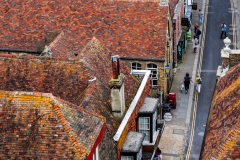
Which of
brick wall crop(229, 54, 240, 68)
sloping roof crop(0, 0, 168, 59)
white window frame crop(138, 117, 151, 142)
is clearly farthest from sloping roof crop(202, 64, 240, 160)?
sloping roof crop(0, 0, 168, 59)

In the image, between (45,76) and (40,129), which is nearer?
(40,129)

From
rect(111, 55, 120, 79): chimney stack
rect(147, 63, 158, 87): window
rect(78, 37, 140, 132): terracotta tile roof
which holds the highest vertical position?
rect(111, 55, 120, 79): chimney stack

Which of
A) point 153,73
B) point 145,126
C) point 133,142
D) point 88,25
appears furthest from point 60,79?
point 88,25

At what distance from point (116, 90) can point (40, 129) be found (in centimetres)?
934

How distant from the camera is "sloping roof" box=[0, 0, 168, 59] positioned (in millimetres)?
51062

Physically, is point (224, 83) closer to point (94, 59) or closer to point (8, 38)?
point (94, 59)

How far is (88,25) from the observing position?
52.9 meters

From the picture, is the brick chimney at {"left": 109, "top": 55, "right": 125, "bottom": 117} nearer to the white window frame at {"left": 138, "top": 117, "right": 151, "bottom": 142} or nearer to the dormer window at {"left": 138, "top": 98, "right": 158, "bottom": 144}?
the dormer window at {"left": 138, "top": 98, "right": 158, "bottom": 144}

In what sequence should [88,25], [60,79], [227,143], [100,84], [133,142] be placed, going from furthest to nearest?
[88,25] < [100,84] < [60,79] < [133,142] < [227,143]

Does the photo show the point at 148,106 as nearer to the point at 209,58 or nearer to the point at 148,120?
the point at 148,120

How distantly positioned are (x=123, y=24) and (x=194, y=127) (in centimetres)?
1124

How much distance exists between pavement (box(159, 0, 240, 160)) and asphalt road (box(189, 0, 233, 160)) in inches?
27.1

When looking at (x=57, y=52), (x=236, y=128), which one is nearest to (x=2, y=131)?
(x=236, y=128)

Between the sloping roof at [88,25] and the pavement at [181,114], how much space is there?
5.53m
